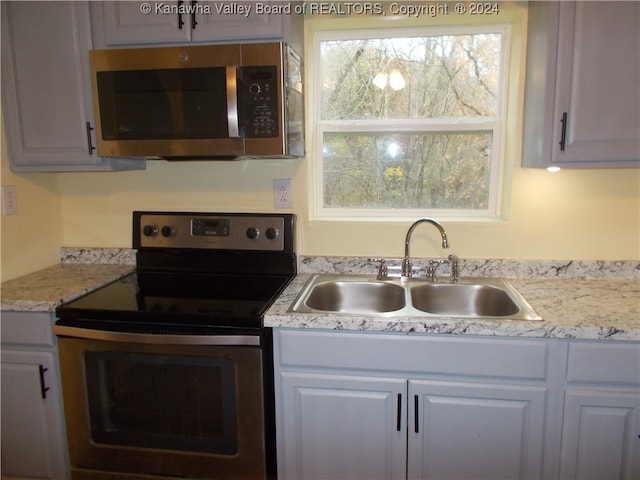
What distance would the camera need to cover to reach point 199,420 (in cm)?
153

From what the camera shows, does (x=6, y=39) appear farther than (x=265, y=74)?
Yes

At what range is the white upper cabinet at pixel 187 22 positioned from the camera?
5.18ft

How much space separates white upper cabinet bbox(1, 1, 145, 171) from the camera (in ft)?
5.57

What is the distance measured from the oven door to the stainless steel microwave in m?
0.70

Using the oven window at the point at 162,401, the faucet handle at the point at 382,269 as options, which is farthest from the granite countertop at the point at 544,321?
the faucet handle at the point at 382,269

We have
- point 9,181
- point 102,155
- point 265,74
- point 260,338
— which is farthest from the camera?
point 9,181

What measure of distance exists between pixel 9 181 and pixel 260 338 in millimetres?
1307

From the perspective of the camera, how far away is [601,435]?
4.57 feet

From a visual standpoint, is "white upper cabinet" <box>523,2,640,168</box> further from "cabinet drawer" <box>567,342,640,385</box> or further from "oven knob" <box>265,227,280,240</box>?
"oven knob" <box>265,227,280,240</box>

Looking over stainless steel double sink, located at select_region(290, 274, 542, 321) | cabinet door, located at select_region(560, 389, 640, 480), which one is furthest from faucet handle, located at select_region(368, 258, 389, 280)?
cabinet door, located at select_region(560, 389, 640, 480)

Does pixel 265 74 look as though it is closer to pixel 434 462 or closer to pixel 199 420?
pixel 199 420

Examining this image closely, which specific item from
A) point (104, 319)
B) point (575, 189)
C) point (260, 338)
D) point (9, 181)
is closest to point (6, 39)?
point (9, 181)

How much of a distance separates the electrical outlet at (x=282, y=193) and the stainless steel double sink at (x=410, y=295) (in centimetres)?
36

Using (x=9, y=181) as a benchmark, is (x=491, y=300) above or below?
below
